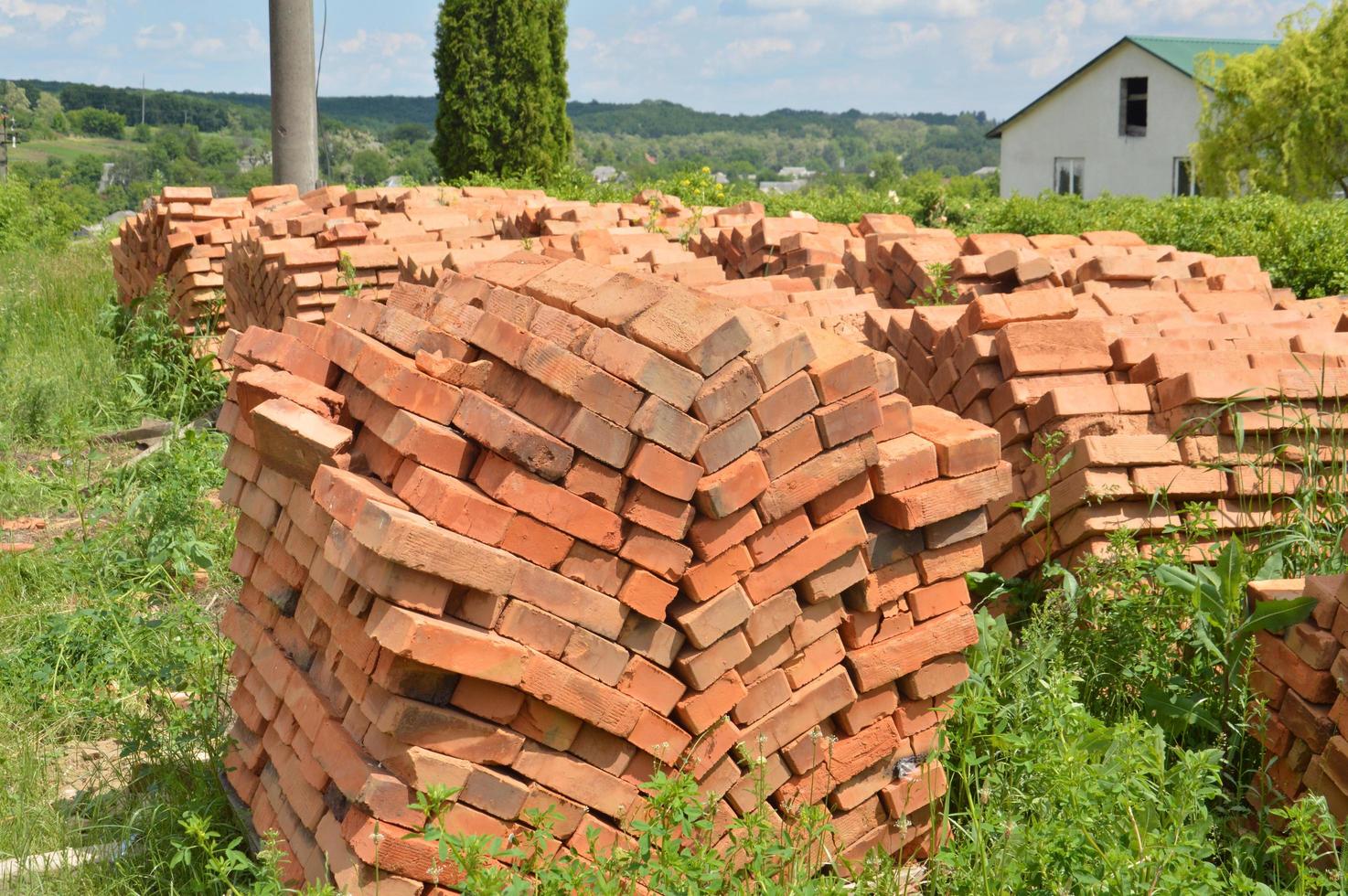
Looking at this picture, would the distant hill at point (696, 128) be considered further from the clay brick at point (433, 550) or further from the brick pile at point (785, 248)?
the clay brick at point (433, 550)

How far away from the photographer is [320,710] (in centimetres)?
351

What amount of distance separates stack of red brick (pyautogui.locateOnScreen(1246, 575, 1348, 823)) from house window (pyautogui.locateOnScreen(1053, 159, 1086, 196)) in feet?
152

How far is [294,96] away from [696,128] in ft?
298

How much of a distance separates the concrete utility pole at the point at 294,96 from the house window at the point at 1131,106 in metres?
38.6

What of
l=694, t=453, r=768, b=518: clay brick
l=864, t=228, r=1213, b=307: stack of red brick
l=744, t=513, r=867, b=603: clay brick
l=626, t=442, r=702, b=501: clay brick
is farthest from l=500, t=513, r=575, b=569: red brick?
l=864, t=228, r=1213, b=307: stack of red brick

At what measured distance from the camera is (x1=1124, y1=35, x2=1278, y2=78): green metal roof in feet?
142

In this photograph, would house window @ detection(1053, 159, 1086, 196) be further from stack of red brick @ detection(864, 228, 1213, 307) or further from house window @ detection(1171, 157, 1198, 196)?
stack of red brick @ detection(864, 228, 1213, 307)

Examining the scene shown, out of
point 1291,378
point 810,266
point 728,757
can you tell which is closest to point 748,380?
point 728,757

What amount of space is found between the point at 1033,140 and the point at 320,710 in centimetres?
5053

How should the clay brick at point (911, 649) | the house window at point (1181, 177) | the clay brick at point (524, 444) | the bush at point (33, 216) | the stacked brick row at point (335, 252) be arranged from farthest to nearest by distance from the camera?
the house window at point (1181, 177) < the bush at point (33, 216) < the stacked brick row at point (335, 252) < the clay brick at point (911, 649) < the clay brick at point (524, 444)

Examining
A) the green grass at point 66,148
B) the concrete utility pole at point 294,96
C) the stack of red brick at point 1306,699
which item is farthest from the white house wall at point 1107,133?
the stack of red brick at point 1306,699

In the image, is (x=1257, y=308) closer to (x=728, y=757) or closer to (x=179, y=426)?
(x=728, y=757)

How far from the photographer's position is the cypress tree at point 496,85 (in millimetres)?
20000

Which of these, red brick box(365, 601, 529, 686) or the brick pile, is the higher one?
the brick pile
